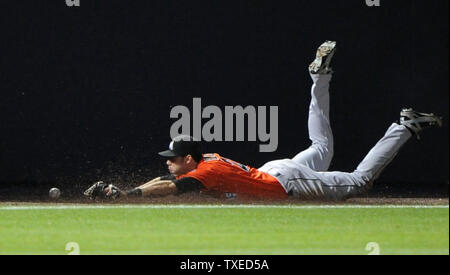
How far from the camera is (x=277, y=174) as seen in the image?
30.8 feet

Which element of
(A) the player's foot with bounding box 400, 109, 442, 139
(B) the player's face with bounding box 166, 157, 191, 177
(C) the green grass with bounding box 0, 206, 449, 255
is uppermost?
(A) the player's foot with bounding box 400, 109, 442, 139

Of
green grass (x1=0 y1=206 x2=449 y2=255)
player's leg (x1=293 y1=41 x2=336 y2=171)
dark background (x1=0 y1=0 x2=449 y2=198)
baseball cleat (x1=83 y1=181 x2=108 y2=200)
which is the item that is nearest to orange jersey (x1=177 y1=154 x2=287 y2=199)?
green grass (x1=0 y1=206 x2=449 y2=255)

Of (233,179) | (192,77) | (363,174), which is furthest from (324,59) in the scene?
(192,77)

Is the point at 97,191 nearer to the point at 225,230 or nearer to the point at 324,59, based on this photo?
the point at 225,230

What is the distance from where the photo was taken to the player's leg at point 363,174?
9391 mm

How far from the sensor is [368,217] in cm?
835

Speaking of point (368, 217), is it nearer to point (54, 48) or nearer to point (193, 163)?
point (193, 163)

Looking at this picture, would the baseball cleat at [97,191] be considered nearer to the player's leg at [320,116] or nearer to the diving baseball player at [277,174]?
the diving baseball player at [277,174]

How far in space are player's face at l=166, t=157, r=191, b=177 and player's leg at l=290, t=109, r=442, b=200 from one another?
3.07 feet

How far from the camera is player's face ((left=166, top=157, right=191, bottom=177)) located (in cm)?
918

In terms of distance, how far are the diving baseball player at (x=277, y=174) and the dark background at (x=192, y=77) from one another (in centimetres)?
158

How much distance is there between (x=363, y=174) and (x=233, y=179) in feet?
3.89

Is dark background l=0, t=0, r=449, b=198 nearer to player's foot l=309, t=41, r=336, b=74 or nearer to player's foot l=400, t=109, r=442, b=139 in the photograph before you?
player's foot l=309, t=41, r=336, b=74
